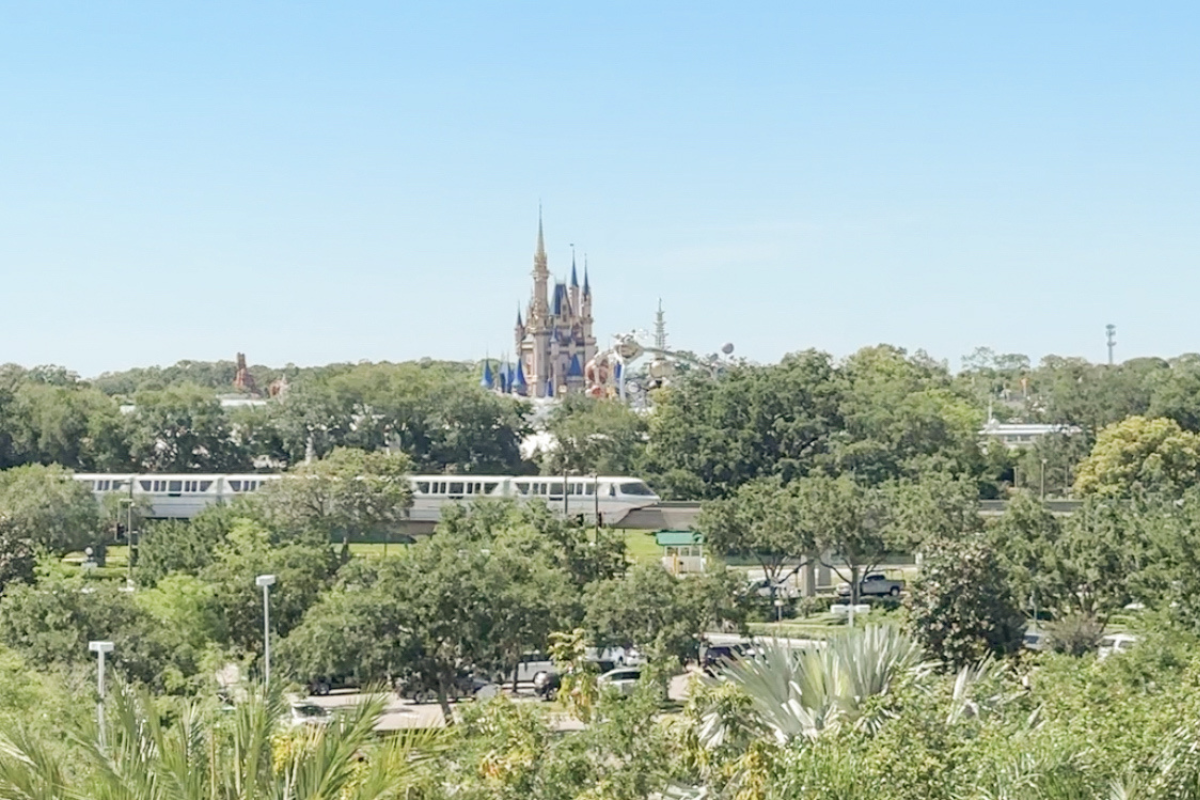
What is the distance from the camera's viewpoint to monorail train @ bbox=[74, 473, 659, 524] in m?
66.2

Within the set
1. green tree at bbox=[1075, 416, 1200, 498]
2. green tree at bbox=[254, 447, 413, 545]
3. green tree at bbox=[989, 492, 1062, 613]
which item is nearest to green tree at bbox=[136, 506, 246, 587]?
green tree at bbox=[254, 447, 413, 545]

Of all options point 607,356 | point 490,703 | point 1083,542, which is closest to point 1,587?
point 1083,542

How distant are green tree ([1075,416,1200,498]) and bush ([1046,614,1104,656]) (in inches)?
1228

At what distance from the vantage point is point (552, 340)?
501ft

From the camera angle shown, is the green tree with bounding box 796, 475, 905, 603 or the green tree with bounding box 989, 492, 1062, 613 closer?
the green tree with bounding box 989, 492, 1062, 613

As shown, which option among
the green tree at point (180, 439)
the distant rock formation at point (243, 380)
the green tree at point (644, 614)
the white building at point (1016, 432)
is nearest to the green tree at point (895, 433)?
the white building at point (1016, 432)

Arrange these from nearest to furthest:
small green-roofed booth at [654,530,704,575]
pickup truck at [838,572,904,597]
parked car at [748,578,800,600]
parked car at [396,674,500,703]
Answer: parked car at [396,674,500,703] < parked car at [748,578,800,600] < pickup truck at [838,572,904,597] < small green-roofed booth at [654,530,704,575]

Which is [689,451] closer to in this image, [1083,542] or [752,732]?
[1083,542]

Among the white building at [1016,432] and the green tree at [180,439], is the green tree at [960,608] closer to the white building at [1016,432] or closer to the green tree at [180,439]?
the green tree at [180,439]

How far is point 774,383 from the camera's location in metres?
70.8

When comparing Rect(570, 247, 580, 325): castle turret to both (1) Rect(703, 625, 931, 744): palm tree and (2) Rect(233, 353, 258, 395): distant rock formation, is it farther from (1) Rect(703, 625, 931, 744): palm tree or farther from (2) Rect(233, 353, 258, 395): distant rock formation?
(1) Rect(703, 625, 931, 744): palm tree

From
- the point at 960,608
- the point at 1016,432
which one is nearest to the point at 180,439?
the point at 1016,432

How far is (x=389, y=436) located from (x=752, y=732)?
66093mm

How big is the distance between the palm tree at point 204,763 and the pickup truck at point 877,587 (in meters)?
38.5
